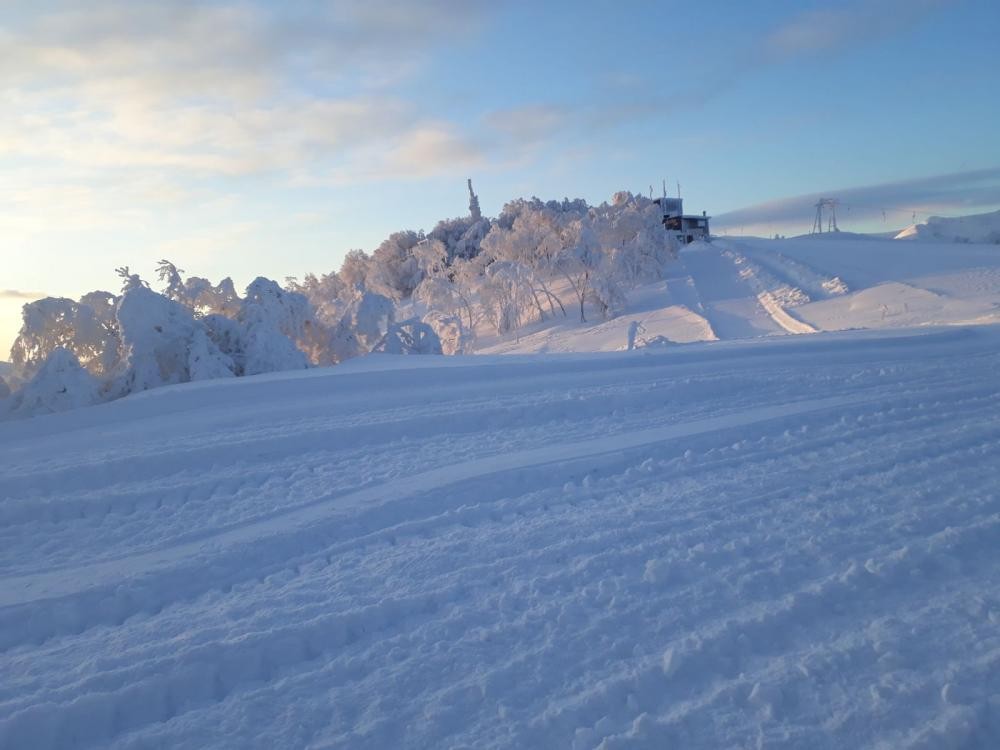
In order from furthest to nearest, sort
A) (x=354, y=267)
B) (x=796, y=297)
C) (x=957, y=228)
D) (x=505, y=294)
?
1. (x=957, y=228)
2. (x=354, y=267)
3. (x=505, y=294)
4. (x=796, y=297)

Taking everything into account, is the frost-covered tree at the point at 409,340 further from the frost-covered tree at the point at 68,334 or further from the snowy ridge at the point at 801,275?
the snowy ridge at the point at 801,275

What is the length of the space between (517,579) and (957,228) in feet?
248

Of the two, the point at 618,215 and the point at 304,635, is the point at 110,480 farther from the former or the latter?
the point at 618,215

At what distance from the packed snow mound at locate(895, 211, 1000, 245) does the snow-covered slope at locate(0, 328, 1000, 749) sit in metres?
62.3

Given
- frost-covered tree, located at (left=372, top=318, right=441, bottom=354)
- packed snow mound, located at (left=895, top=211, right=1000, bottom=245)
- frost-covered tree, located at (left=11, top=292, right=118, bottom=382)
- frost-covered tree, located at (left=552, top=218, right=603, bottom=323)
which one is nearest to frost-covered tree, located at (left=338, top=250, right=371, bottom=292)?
frost-covered tree, located at (left=552, top=218, right=603, bottom=323)

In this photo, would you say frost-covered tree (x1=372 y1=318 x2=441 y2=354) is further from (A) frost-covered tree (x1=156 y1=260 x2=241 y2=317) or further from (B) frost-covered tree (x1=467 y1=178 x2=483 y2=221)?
(B) frost-covered tree (x1=467 y1=178 x2=483 y2=221)

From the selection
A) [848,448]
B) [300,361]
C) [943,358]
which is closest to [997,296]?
[943,358]

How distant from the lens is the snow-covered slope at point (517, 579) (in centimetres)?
311

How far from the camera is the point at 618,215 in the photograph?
39156 millimetres

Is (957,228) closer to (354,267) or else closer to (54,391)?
(354,267)

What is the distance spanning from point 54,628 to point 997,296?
81.5ft

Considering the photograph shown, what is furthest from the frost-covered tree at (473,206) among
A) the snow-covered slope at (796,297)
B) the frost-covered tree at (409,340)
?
the frost-covered tree at (409,340)

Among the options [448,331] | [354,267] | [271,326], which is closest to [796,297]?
[448,331]

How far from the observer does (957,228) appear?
63406 mm
